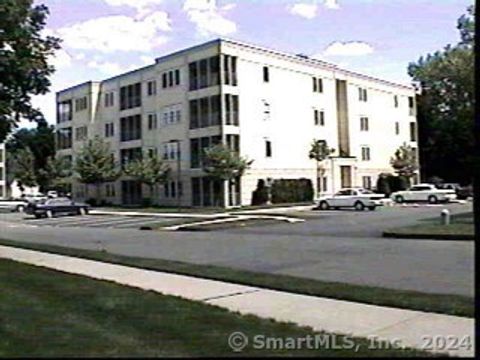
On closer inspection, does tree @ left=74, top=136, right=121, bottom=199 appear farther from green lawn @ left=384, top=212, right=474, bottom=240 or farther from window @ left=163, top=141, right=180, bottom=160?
green lawn @ left=384, top=212, right=474, bottom=240

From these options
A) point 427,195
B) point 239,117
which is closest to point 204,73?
point 239,117

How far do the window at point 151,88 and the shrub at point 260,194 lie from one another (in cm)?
1283

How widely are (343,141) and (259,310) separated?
5592cm

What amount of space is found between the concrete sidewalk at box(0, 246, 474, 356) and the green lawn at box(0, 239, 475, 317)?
27 centimetres

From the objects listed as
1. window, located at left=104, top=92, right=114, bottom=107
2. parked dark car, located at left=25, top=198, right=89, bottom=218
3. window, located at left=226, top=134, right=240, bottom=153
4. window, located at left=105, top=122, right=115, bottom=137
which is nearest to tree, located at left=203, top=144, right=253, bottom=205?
window, located at left=226, top=134, right=240, bottom=153

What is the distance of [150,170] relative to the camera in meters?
54.1

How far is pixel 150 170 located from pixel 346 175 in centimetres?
1857

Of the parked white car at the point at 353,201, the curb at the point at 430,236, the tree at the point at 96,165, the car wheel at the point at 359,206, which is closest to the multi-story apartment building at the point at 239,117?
the tree at the point at 96,165

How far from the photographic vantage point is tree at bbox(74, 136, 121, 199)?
60.1m

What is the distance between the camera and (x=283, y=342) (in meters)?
6.59

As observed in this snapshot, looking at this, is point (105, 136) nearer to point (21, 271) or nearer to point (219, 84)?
point (219, 84)

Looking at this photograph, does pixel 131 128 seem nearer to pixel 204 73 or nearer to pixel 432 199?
pixel 204 73

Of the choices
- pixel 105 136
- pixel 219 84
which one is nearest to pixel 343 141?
pixel 219 84

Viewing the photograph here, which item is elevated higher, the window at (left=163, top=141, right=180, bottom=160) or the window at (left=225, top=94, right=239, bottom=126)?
the window at (left=225, top=94, right=239, bottom=126)
